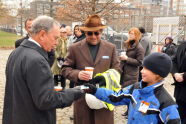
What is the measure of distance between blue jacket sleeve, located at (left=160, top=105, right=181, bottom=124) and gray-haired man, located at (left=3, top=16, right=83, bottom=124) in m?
0.85

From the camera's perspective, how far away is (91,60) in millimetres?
3166

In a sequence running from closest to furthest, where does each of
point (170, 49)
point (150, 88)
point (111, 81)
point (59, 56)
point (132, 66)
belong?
point (150, 88), point (111, 81), point (132, 66), point (59, 56), point (170, 49)

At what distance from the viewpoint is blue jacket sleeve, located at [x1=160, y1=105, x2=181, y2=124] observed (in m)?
2.21

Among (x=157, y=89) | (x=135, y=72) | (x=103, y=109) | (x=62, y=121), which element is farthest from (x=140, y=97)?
(x=62, y=121)

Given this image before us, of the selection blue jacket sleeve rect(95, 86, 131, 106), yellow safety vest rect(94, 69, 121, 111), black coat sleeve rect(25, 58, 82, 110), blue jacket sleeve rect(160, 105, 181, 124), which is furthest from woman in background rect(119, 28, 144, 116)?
black coat sleeve rect(25, 58, 82, 110)

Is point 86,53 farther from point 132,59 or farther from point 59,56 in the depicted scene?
point 59,56

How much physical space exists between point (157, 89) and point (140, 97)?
192mm

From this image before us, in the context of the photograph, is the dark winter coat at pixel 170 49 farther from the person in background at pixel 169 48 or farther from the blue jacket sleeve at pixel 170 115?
the blue jacket sleeve at pixel 170 115

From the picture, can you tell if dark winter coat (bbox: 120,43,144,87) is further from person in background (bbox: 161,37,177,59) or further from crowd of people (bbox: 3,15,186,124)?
person in background (bbox: 161,37,177,59)

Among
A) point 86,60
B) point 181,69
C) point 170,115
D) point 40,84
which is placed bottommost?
point 170,115

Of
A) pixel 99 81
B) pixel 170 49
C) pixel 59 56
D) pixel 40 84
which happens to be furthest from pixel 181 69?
pixel 170 49

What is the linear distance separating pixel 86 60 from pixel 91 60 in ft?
0.22

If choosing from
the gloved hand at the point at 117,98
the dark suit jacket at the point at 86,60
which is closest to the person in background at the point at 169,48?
the dark suit jacket at the point at 86,60

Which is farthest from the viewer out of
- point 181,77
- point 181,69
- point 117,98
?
point 181,69
